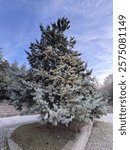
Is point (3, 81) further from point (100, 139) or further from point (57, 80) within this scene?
point (57, 80)

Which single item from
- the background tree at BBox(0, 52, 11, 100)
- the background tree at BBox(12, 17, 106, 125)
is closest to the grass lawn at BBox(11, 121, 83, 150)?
the background tree at BBox(12, 17, 106, 125)

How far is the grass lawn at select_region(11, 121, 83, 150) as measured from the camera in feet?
15.4

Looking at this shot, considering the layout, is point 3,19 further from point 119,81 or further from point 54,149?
Answer: point 119,81

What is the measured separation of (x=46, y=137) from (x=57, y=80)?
4.72 feet

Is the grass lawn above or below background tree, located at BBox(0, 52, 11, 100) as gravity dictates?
below

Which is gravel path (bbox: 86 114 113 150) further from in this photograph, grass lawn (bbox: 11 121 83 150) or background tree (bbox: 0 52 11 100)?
background tree (bbox: 0 52 11 100)

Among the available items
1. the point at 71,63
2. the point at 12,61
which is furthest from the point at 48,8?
the point at 12,61

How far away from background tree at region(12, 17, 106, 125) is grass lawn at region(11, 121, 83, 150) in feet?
1.40

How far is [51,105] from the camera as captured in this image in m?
4.78

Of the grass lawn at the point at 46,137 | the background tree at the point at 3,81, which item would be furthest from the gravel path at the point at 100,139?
the background tree at the point at 3,81

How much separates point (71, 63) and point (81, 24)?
1010mm

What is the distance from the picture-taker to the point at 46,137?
5062 mm

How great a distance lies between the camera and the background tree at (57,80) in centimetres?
455

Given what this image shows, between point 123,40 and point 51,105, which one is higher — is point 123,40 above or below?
above
